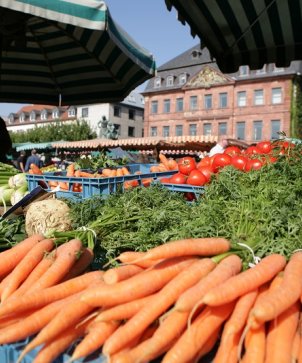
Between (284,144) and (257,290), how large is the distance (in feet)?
5.24

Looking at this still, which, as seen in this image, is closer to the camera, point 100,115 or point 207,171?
point 207,171

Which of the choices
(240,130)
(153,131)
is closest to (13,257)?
(240,130)

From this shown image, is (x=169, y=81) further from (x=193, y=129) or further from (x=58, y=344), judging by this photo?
(x=58, y=344)

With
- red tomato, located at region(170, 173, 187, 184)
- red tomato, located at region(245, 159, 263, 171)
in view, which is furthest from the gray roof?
red tomato, located at region(245, 159, 263, 171)

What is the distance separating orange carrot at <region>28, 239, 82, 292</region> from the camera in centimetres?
156

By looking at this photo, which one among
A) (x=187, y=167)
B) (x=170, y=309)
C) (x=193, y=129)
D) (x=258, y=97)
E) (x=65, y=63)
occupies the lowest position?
(x=170, y=309)

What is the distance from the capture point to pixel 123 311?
133cm

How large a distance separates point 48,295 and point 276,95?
124 feet

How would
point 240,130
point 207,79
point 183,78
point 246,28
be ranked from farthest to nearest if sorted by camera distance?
point 183,78 < point 207,79 < point 240,130 < point 246,28

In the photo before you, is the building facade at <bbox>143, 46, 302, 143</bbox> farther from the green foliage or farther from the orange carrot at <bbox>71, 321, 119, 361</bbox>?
the orange carrot at <bbox>71, 321, 119, 361</bbox>

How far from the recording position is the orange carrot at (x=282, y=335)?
1.12 m

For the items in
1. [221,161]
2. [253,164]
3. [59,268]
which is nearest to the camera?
[59,268]

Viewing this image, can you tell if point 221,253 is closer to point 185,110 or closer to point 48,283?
point 48,283

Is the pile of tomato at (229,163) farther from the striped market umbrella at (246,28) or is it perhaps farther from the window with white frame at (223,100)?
the window with white frame at (223,100)
